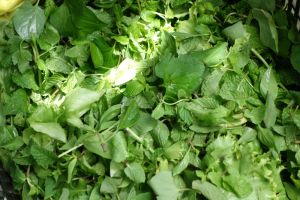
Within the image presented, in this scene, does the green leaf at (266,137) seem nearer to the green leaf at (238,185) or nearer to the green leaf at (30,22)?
the green leaf at (238,185)

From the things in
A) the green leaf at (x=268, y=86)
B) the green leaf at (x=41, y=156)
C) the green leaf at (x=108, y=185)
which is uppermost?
the green leaf at (x=268, y=86)

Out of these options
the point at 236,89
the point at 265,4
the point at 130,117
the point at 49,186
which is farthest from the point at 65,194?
the point at 265,4

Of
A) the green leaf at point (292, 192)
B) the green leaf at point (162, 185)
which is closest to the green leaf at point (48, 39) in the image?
the green leaf at point (162, 185)

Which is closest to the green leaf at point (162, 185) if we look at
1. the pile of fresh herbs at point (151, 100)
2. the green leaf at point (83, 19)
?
the pile of fresh herbs at point (151, 100)

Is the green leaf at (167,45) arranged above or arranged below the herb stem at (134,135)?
above

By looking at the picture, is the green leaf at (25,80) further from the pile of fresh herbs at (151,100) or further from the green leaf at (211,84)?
the green leaf at (211,84)

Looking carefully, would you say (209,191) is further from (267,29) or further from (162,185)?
(267,29)

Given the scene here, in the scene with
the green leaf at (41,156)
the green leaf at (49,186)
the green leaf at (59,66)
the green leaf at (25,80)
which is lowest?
the green leaf at (49,186)

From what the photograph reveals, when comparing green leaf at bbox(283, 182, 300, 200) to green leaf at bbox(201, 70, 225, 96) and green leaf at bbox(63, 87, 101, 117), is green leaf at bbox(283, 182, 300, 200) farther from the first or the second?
green leaf at bbox(63, 87, 101, 117)
